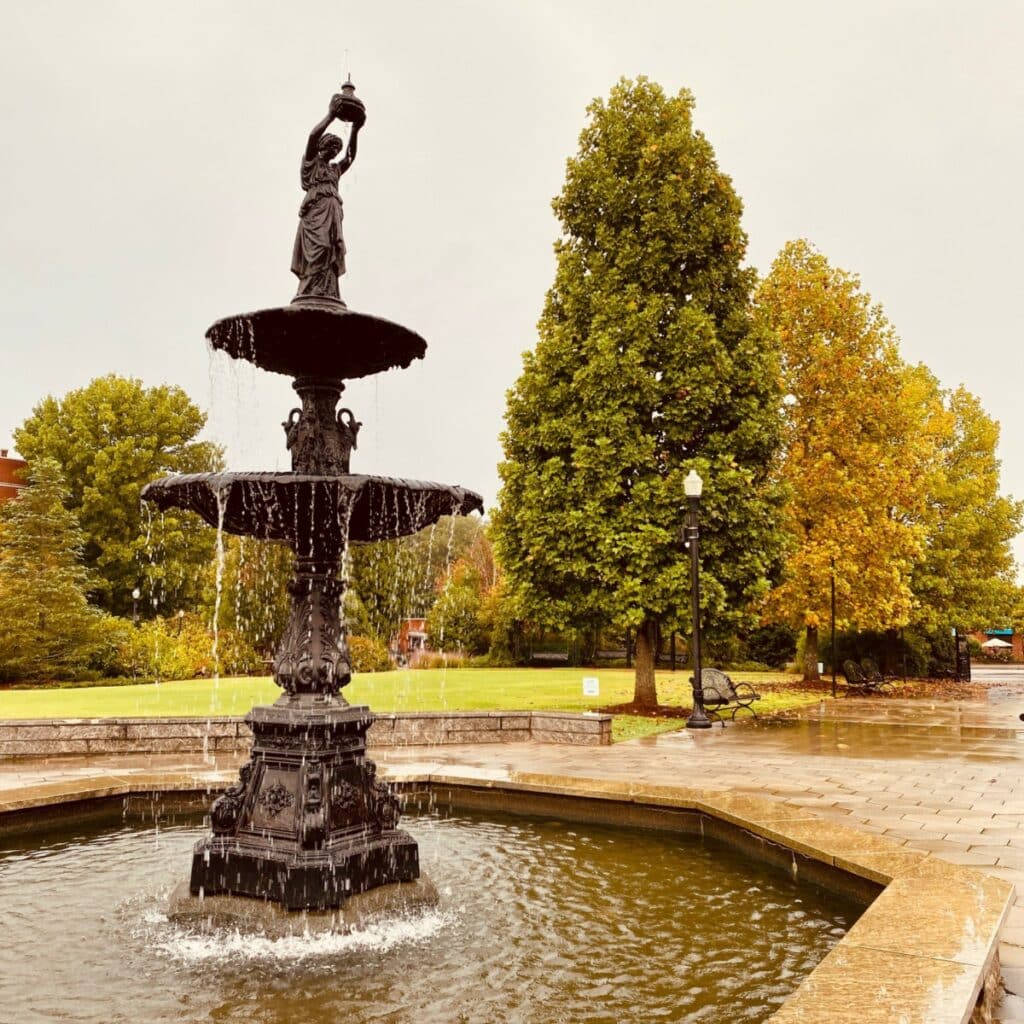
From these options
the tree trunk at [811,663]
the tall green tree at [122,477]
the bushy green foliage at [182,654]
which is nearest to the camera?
the tree trunk at [811,663]

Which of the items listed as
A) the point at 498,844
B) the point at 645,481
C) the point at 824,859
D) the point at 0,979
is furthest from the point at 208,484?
the point at 645,481

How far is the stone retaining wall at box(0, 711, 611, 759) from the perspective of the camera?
12227 mm

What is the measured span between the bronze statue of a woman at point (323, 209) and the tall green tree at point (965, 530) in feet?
87.5

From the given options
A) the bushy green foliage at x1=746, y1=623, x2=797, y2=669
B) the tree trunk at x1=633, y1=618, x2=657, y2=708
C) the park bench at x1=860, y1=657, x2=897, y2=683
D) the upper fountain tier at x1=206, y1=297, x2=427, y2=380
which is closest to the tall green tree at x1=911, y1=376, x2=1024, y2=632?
the park bench at x1=860, y1=657, x2=897, y2=683

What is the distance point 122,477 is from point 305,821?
4157 centimetres

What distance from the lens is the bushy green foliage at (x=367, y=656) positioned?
105 ft

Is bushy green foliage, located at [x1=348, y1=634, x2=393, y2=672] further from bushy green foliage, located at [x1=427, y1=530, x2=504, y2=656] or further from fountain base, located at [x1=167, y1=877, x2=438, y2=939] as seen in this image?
Result: fountain base, located at [x1=167, y1=877, x2=438, y2=939]

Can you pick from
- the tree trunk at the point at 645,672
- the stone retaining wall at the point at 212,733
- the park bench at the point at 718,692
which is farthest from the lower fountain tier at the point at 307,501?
the tree trunk at the point at 645,672

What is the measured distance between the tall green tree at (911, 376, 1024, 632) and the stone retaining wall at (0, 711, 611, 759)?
1966cm

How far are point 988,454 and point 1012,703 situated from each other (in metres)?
13.1

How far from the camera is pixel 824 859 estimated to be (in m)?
6.14

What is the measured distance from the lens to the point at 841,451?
2617cm

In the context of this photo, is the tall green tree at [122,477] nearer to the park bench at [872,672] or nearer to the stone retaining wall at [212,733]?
the stone retaining wall at [212,733]

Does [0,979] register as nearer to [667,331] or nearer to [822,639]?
[667,331]
